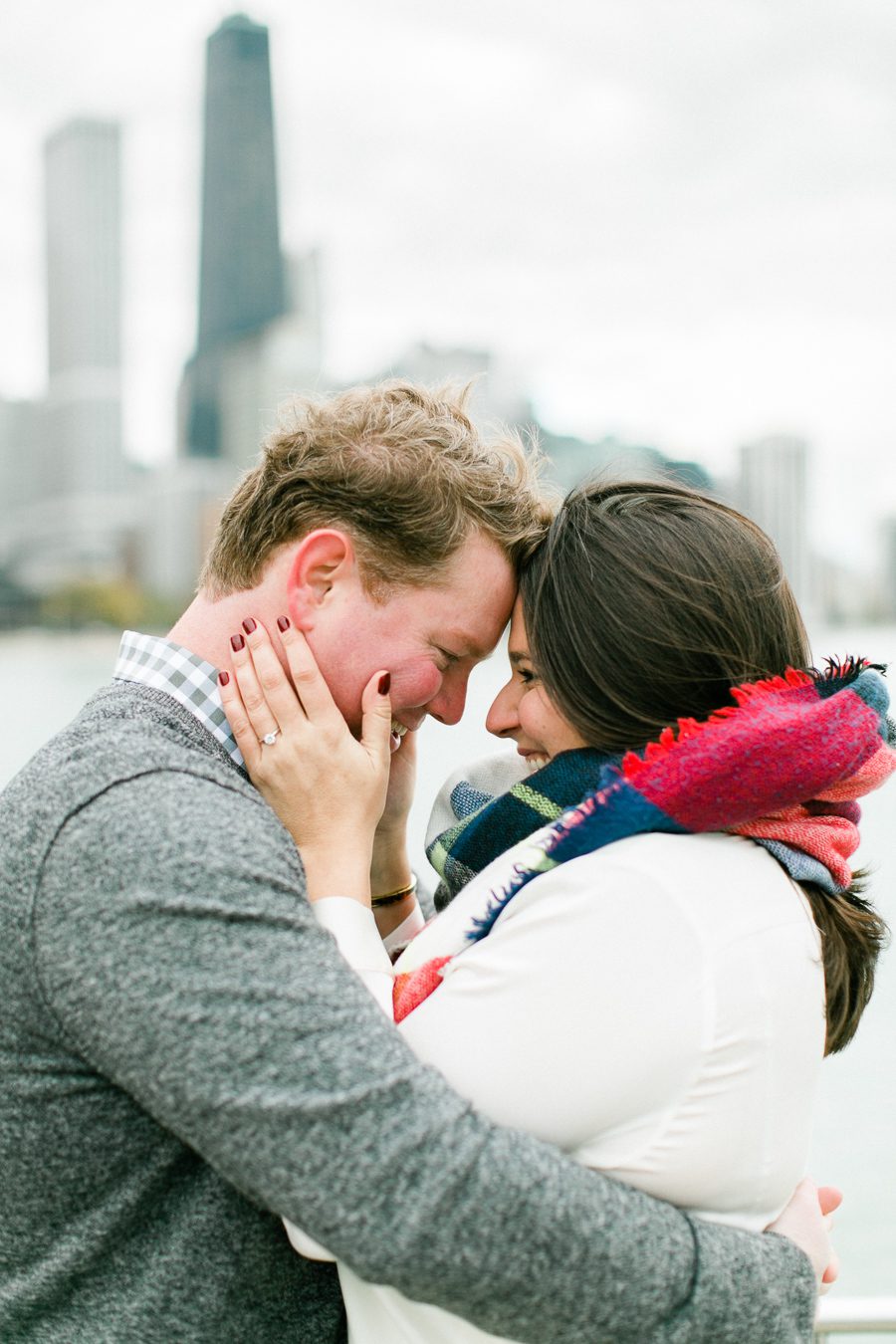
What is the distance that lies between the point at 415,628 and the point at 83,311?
40.4 meters

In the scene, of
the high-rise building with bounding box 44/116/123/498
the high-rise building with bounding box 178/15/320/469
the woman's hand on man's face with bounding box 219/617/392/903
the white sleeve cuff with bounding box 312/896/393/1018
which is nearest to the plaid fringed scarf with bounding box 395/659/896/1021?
the white sleeve cuff with bounding box 312/896/393/1018

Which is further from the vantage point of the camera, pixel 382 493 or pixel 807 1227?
pixel 382 493

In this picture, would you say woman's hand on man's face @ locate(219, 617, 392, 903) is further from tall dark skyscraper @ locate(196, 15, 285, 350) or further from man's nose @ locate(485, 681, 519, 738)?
tall dark skyscraper @ locate(196, 15, 285, 350)

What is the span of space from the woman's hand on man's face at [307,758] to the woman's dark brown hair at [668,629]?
0.24 m

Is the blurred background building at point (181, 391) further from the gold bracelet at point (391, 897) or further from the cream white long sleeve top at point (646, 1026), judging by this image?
the cream white long sleeve top at point (646, 1026)

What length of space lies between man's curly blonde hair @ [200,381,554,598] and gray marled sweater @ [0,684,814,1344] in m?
0.36

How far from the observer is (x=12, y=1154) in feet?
4.18

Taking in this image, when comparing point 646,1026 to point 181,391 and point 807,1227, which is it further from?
point 181,391

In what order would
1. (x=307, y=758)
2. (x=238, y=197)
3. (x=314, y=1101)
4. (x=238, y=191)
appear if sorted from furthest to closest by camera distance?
(x=238, y=197)
(x=238, y=191)
(x=307, y=758)
(x=314, y=1101)

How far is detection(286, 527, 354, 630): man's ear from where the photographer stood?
1.56m

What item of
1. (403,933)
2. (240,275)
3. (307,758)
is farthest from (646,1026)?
(240,275)

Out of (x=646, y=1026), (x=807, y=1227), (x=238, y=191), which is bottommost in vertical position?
(x=807, y=1227)

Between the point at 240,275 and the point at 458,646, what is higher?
the point at 240,275

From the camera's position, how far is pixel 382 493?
1.58 metres
